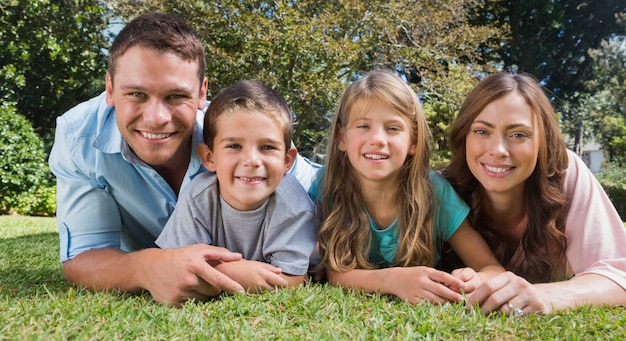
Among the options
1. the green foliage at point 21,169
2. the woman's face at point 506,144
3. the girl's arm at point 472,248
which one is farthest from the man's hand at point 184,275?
the green foliage at point 21,169

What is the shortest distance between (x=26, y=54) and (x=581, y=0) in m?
23.4

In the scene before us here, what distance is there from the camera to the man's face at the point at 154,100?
3.04 meters

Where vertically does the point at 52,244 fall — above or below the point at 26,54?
below

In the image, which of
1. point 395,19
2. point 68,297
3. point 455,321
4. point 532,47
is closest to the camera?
point 455,321

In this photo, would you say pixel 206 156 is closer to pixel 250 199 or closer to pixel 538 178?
pixel 250 199

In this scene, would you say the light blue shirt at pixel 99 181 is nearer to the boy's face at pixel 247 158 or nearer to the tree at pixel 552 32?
the boy's face at pixel 247 158

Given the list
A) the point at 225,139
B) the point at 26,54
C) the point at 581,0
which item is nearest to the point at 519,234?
the point at 225,139

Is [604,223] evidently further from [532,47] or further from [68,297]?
[532,47]

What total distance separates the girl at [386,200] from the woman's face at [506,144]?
0.28m

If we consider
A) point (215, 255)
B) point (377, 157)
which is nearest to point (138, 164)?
point (215, 255)

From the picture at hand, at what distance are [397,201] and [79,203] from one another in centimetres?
201

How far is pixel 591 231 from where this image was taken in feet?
9.93

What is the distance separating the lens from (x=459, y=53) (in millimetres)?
15227

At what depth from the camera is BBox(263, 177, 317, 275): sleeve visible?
2959 mm
